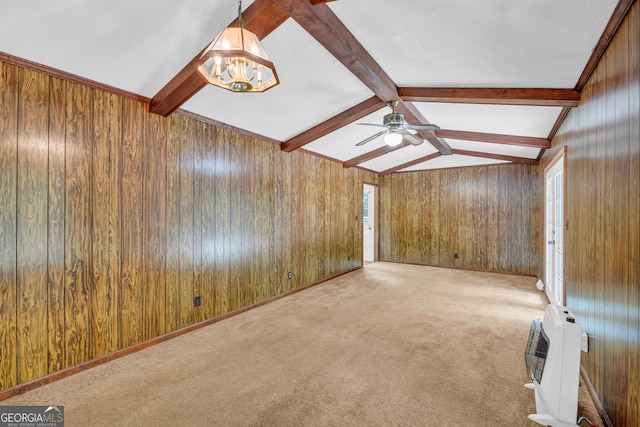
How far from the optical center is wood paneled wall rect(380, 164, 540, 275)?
614 centimetres

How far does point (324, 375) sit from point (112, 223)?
220 centimetres

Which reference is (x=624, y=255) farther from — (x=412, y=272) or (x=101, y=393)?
(x=412, y=272)

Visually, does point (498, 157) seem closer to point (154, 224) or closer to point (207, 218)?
point (207, 218)

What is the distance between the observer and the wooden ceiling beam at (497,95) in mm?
2623

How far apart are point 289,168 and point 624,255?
3.91 m

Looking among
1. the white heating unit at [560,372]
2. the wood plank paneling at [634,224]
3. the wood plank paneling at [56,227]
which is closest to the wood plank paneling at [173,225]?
the wood plank paneling at [56,227]

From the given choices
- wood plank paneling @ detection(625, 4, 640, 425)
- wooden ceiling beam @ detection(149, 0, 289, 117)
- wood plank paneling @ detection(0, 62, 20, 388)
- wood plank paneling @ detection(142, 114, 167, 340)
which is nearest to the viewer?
wood plank paneling @ detection(625, 4, 640, 425)

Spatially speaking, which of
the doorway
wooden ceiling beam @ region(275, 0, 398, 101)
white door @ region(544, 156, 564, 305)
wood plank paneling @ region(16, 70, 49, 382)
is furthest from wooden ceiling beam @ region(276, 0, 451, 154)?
the doorway

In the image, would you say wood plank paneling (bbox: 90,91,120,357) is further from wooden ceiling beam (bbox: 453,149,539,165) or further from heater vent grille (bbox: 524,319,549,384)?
wooden ceiling beam (bbox: 453,149,539,165)

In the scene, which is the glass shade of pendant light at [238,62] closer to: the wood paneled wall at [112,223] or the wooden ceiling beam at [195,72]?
the wooden ceiling beam at [195,72]

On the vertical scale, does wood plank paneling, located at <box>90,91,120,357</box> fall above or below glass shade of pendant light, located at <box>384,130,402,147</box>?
below

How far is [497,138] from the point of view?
4.52 metres

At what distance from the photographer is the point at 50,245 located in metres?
2.30

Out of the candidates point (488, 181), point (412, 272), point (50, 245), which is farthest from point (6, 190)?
point (488, 181)
